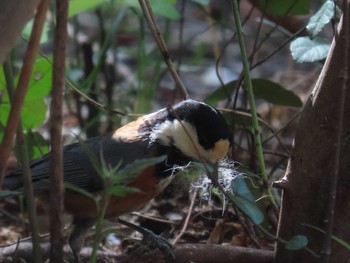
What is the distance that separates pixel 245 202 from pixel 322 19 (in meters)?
0.60

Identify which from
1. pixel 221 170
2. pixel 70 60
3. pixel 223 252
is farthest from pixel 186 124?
pixel 70 60

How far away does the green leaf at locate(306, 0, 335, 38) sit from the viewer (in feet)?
7.36

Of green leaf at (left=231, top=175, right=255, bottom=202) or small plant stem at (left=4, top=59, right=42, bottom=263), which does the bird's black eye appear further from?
small plant stem at (left=4, top=59, right=42, bottom=263)

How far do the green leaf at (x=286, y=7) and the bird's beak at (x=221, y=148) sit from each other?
55 centimetres

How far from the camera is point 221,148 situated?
247 cm

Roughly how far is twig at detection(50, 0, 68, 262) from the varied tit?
0.57 metres

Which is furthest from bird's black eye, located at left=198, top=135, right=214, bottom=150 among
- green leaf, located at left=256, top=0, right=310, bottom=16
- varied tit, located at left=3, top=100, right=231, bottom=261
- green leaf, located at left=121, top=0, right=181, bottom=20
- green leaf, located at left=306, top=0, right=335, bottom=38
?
green leaf, located at left=121, top=0, right=181, bottom=20

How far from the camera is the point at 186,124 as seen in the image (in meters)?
2.51

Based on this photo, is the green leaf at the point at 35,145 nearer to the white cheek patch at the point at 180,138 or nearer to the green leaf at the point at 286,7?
the white cheek patch at the point at 180,138

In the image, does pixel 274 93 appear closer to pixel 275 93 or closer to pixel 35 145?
pixel 275 93

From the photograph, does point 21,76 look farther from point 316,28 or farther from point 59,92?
point 316,28

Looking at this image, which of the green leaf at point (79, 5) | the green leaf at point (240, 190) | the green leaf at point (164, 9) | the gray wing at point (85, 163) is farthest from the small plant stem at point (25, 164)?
the green leaf at point (164, 9)

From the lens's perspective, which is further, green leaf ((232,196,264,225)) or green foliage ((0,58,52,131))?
green foliage ((0,58,52,131))

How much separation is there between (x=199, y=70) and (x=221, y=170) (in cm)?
316
